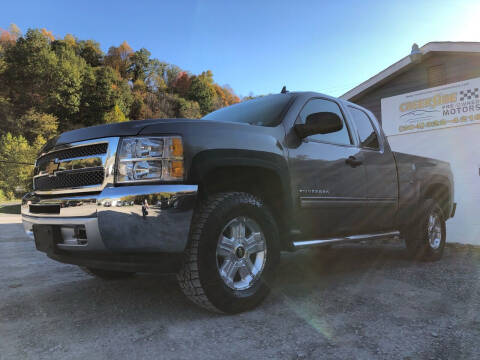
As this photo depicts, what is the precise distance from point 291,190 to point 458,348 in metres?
1.52

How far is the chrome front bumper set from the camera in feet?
7.35

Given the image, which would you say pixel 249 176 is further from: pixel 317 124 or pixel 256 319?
pixel 256 319

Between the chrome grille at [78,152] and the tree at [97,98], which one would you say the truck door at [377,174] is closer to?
the chrome grille at [78,152]

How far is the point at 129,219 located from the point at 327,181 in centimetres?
191

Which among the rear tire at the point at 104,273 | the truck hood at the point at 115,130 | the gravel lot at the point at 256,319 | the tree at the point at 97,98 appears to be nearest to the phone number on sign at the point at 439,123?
the gravel lot at the point at 256,319

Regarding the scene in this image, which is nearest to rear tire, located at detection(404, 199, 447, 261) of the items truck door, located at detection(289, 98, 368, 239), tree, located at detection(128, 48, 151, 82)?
truck door, located at detection(289, 98, 368, 239)

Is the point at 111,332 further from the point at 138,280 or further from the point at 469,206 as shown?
the point at 469,206

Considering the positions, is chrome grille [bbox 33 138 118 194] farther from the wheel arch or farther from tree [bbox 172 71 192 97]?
tree [bbox 172 71 192 97]

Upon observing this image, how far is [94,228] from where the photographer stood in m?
2.26

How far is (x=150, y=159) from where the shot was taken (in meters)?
2.38

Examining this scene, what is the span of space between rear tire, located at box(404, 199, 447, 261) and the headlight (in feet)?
11.9

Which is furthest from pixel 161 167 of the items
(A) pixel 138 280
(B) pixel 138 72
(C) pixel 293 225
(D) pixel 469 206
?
(B) pixel 138 72

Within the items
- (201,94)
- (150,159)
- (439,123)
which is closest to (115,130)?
(150,159)

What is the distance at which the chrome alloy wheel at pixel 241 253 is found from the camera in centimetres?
265
